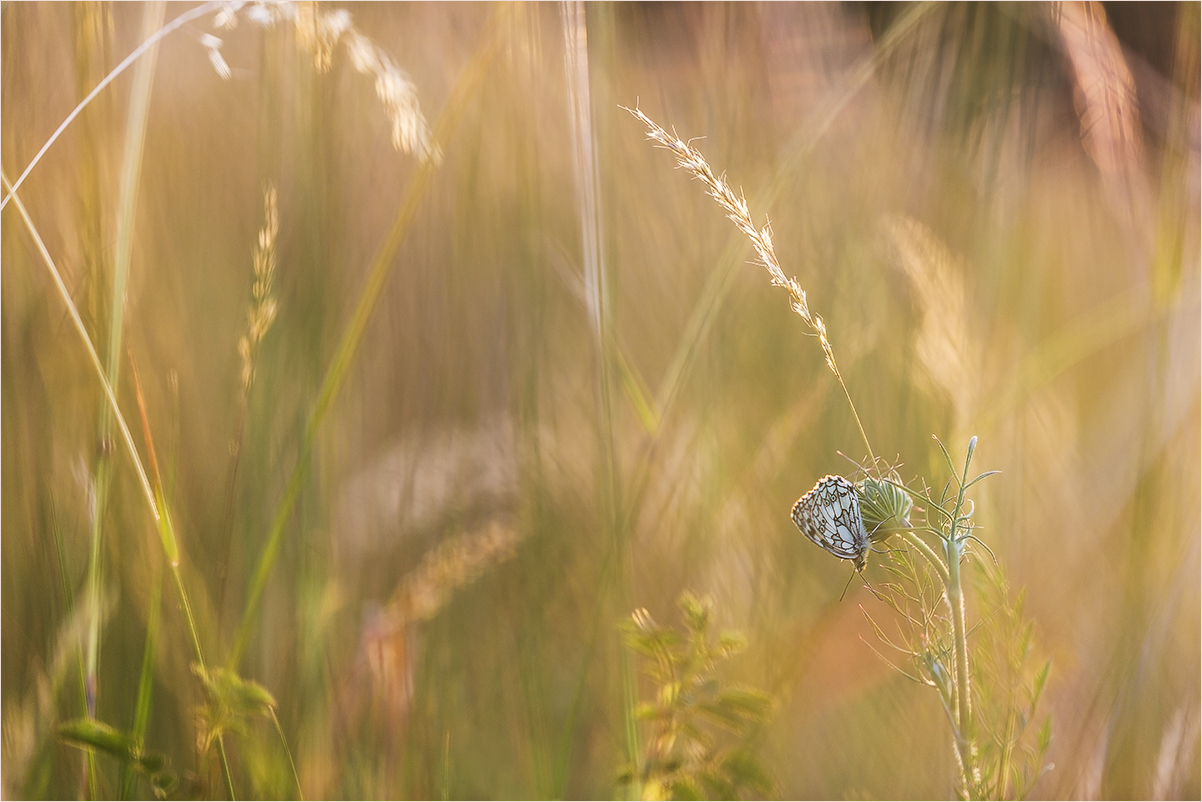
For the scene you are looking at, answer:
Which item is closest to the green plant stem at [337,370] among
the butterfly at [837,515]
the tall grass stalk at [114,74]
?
the tall grass stalk at [114,74]

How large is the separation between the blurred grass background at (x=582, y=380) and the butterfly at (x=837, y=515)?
1.26 feet

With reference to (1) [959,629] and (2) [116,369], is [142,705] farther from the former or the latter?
(1) [959,629]

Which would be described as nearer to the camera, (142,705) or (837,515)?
(837,515)

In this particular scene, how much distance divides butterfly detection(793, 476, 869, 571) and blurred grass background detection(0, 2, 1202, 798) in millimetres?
383

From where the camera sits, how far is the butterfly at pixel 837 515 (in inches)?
26.5

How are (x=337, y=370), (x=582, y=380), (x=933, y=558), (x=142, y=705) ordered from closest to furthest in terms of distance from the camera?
1. (x=933, y=558)
2. (x=142, y=705)
3. (x=337, y=370)
4. (x=582, y=380)

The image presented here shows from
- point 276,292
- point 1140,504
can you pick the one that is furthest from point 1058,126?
point 276,292

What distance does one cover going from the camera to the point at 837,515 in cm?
67

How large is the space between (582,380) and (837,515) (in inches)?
34.0

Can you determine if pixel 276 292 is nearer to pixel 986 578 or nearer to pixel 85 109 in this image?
pixel 85 109

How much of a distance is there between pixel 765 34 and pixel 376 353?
3.74 ft

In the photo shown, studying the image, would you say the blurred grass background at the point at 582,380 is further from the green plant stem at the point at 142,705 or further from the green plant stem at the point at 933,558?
the green plant stem at the point at 933,558

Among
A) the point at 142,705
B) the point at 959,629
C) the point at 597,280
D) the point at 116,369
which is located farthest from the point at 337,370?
the point at 959,629

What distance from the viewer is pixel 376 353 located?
1.46 m
